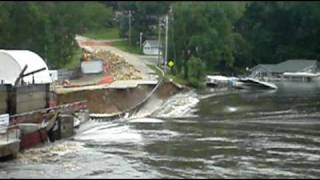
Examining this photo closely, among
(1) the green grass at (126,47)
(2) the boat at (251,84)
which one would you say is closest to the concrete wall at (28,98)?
(2) the boat at (251,84)

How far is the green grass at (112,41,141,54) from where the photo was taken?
468 ft

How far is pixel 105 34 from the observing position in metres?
168

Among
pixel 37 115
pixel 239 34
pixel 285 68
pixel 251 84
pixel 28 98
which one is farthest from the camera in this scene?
pixel 239 34

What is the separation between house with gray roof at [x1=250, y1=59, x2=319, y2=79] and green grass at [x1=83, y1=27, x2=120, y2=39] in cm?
3972

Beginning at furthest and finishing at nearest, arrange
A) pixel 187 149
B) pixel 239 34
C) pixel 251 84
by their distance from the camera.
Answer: pixel 239 34
pixel 251 84
pixel 187 149

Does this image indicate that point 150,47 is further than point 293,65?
Yes

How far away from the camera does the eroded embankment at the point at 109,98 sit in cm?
6309

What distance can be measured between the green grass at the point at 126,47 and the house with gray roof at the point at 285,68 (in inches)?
1022

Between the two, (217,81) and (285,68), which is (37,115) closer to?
(217,81)

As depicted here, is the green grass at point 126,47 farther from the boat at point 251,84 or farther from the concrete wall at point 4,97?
the concrete wall at point 4,97

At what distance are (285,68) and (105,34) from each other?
49270 millimetres

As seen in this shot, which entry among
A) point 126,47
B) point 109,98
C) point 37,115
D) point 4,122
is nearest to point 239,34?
point 126,47

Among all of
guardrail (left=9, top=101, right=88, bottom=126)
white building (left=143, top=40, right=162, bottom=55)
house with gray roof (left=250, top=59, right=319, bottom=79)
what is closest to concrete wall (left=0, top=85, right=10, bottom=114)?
guardrail (left=9, top=101, right=88, bottom=126)

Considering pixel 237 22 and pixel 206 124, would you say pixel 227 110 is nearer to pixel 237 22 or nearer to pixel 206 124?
pixel 206 124
